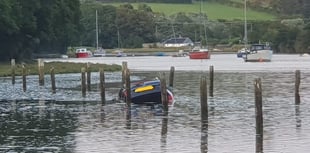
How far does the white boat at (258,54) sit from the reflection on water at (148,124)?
75011 millimetres

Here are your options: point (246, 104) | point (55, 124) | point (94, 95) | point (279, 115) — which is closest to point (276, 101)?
point (246, 104)

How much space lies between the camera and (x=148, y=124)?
42.6 metres

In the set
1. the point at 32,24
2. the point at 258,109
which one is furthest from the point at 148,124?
the point at 32,24

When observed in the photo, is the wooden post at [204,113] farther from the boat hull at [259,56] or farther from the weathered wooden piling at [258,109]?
the boat hull at [259,56]

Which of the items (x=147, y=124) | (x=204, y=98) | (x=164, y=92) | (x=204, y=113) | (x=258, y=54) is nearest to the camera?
(x=204, y=98)

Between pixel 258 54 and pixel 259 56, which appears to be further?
pixel 258 54

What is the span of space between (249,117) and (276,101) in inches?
447

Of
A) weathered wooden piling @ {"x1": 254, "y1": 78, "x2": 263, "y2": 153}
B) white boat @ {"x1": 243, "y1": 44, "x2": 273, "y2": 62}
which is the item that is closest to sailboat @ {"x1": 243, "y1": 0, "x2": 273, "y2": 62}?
white boat @ {"x1": 243, "y1": 44, "x2": 273, "y2": 62}

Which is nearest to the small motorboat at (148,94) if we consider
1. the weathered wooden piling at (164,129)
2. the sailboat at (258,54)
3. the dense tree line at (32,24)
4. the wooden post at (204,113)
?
the weathered wooden piling at (164,129)

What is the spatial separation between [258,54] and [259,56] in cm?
42

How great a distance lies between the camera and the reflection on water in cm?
3484

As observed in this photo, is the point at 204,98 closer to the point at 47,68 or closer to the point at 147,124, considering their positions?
the point at 147,124

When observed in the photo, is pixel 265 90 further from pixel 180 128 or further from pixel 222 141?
pixel 222 141

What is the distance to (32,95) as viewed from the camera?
2522 inches
